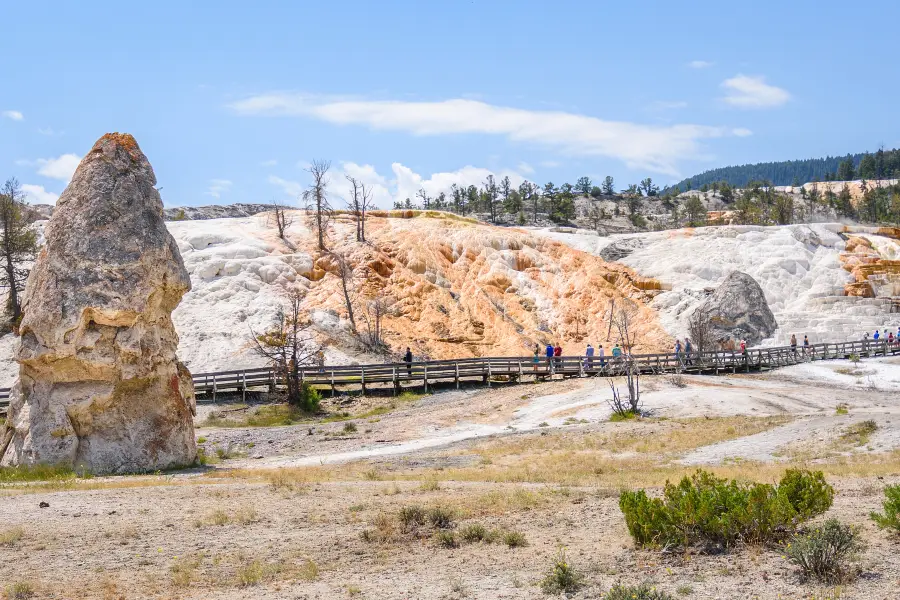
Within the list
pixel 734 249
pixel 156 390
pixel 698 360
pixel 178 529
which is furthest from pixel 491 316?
pixel 178 529

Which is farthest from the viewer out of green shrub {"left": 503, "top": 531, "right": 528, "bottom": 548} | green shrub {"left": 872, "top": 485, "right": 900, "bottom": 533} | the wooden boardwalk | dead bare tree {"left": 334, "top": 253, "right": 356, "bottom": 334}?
dead bare tree {"left": 334, "top": 253, "right": 356, "bottom": 334}

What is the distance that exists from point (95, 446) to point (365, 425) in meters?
13.1

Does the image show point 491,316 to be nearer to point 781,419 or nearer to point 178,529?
point 781,419

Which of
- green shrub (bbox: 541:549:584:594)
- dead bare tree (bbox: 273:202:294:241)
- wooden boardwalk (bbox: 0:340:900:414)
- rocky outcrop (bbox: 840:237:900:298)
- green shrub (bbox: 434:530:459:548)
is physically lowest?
wooden boardwalk (bbox: 0:340:900:414)

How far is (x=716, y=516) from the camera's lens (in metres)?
9.95

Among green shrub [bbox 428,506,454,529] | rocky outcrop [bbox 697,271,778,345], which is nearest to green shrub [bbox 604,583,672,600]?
green shrub [bbox 428,506,454,529]

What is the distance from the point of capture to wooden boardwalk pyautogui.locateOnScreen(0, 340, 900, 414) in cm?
3884

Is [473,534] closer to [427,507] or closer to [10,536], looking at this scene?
[427,507]

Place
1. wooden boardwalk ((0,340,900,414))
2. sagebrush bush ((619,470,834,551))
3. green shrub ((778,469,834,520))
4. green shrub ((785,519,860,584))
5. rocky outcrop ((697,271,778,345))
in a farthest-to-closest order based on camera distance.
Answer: rocky outcrop ((697,271,778,345)) < wooden boardwalk ((0,340,900,414)) < green shrub ((778,469,834,520)) < sagebrush bush ((619,470,834,551)) < green shrub ((785,519,860,584))

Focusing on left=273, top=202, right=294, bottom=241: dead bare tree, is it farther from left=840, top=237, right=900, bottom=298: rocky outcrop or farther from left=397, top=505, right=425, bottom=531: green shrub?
left=397, top=505, right=425, bottom=531: green shrub

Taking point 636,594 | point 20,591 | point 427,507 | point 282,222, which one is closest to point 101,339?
point 427,507

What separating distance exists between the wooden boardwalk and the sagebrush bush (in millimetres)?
27352

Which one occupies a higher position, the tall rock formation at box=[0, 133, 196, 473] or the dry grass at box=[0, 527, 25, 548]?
the tall rock formation at box=[0, 133, 196, 473]

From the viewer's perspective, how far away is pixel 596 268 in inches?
2564
